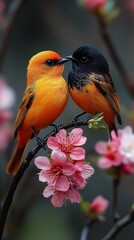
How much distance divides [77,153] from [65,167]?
0.05m

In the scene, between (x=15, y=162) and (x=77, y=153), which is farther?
(x=15, y=162)

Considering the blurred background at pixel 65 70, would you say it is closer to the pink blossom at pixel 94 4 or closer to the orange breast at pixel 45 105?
the pink blossom at pixel 94 4

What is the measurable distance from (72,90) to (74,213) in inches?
106

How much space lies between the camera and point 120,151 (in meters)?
1.72

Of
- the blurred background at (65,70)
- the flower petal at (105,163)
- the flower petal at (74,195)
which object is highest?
the flower petal at (74,195)

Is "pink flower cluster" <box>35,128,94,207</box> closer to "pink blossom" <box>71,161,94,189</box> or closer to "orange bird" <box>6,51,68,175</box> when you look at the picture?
"pink blossom" <box>71,161,94,189</box>

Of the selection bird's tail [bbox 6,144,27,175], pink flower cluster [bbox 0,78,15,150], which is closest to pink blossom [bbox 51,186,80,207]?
bird's tail [bbox 6,144,27,175]

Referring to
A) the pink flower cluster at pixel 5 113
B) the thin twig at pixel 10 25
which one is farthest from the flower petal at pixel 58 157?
the thin twig at pixel 10 25

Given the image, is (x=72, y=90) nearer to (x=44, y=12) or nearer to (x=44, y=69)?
(x=44, y=69)

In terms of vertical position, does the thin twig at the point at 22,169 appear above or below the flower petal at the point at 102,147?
above

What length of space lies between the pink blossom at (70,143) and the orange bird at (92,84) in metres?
0.19

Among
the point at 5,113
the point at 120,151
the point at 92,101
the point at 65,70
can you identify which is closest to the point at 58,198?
the point at 92,101

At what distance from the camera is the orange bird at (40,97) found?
1510mm

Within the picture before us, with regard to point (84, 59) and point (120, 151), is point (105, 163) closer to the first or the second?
point (120, 151)
